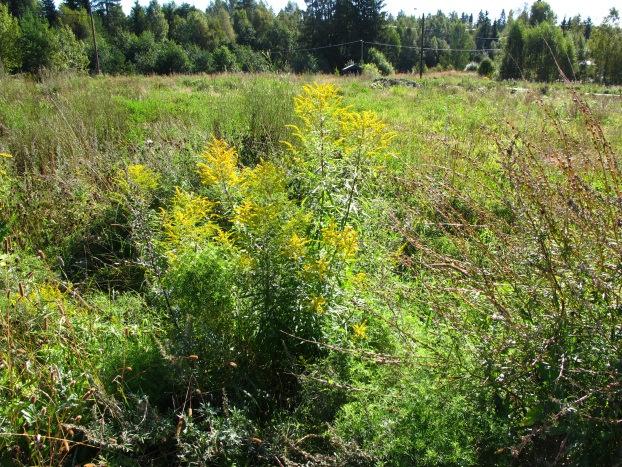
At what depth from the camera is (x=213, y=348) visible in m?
2.37

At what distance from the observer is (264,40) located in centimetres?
5688

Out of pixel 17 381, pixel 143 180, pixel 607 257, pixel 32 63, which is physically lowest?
pixel 17 381

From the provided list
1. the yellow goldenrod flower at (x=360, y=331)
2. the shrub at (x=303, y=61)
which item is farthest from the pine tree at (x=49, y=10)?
the yellow goldenrod flower at (x=360, y=331)

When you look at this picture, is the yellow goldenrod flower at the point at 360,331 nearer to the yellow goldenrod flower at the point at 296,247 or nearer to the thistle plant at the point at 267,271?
the thistle plant at the point at 267,271

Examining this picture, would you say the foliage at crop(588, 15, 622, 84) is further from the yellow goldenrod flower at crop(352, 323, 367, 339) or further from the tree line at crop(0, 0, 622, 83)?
the yellow goldenrod flower at crop(352, 323, 367, 339)

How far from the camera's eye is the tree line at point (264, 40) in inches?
1083

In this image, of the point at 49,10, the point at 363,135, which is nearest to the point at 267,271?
the point at 363,135

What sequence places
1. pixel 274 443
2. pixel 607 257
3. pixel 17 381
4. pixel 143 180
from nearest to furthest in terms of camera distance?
1. pixel 607 257
2. pixel 274 443
3. pixel 17 381
4. pixel 143 180

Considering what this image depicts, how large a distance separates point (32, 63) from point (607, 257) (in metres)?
34.7

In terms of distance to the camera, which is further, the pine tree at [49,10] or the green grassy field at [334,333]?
the pine tree at [49,10]

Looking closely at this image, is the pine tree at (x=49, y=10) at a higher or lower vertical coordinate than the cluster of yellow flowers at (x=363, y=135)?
higher

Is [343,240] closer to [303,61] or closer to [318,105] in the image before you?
[318,105]

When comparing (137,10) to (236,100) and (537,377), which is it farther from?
(537,377)

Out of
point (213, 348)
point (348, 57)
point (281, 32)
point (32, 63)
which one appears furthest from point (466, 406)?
point (281, 32)
